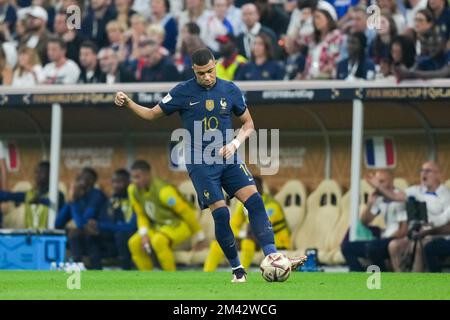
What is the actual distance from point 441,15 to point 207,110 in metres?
5.76

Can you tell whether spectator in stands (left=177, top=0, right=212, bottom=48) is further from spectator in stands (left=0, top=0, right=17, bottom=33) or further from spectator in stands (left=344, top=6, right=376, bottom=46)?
spectator in stands (left=0, top=0, right=17, bottom=33)

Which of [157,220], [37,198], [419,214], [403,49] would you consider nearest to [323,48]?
[403,49]

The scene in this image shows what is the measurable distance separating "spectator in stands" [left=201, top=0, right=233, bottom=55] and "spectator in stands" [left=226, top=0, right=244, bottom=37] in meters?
0.06

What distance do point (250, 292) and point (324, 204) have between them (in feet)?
26.1

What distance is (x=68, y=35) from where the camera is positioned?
62.8 ft

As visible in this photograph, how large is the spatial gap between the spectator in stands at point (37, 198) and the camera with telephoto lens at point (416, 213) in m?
5.84

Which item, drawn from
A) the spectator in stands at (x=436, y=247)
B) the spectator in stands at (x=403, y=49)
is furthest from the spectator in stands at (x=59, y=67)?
the spectator in stands at (x=436, y=247)

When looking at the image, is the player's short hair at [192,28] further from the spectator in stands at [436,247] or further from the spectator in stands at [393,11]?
the spectator in stands at [436,247]

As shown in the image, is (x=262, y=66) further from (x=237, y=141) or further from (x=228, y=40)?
(x=237, y=141)

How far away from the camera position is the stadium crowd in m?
15.9

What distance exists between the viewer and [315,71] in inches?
650

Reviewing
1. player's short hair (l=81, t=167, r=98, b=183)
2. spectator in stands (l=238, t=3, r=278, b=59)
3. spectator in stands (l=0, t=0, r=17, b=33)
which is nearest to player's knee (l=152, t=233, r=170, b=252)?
player's short hair (l=81, t=167, r=98, b=183)
